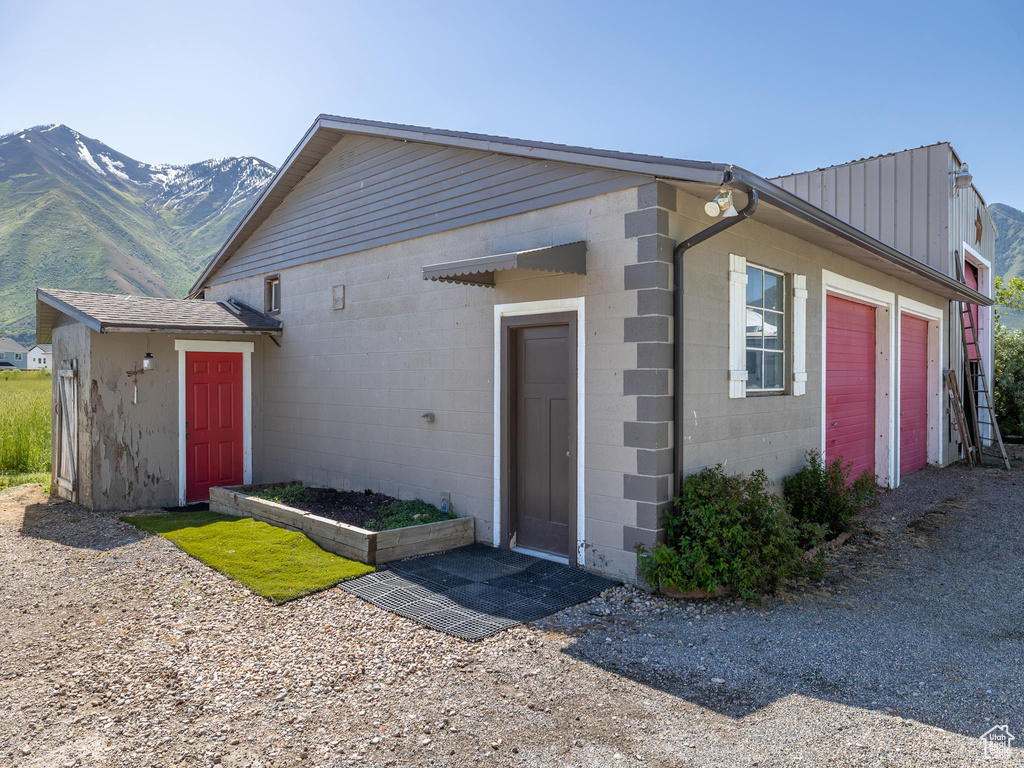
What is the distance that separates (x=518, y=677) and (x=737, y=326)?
389cm

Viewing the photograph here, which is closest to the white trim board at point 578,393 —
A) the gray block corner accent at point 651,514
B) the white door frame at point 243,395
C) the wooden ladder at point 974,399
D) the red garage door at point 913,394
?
the gray block corner accent at point 651,514

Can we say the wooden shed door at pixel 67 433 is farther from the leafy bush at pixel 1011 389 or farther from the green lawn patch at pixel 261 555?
the leafy bush at pixel 1011 389

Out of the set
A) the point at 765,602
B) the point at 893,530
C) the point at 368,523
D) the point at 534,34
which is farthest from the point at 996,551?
the point at 534,34

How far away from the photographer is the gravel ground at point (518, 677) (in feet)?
9.84

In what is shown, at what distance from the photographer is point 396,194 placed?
7.96 meters

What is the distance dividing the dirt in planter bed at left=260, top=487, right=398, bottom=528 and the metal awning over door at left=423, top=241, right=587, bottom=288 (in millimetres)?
2887

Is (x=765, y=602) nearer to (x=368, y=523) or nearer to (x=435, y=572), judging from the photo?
(x=435, y=572)

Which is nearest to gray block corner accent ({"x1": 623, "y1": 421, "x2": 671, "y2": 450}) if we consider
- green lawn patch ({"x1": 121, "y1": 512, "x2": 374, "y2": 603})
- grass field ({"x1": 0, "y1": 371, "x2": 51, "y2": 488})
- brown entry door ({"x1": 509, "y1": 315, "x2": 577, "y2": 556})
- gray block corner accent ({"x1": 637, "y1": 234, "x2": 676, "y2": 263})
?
brown entry door ({"x1": 509, "y1": 315, "x2": 577, "y2": 556})

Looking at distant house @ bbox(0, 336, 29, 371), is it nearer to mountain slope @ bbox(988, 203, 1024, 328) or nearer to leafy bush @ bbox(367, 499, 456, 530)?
leafy bush @ bbox(367, 499, 456, 530)

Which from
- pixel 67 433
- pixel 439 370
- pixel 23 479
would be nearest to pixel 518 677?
pixel 439 370

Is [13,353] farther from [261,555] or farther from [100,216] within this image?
[261,555]

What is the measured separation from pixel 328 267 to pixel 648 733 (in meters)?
7.69

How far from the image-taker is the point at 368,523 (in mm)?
6672

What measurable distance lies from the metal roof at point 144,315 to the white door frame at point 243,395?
15.5 inches
